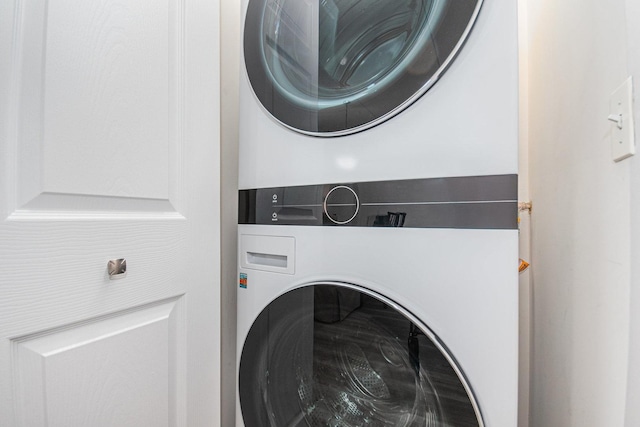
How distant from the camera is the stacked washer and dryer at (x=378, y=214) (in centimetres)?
53

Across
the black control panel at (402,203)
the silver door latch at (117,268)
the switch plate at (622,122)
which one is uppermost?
the switch plate at (622,122)

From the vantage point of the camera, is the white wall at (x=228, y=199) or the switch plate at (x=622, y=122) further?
the white wall at (x=228, y=199)

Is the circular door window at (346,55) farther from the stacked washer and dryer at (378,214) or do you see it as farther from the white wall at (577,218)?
the white wall at (577,218)

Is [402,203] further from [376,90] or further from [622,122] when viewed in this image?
[622,122]

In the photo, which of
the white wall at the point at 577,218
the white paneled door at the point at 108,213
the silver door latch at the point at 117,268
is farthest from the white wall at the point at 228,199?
the white wall at the point at 577,218

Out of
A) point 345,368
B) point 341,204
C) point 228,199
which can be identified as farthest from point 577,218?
point 228,199

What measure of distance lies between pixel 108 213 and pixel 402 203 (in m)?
0.61

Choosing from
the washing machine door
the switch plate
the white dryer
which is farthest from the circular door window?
the washing machine door

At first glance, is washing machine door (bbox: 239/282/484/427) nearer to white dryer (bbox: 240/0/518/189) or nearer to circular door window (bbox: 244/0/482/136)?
white dryer (bbox: 240/0/518/189)

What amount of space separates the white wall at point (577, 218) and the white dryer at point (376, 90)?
17cm

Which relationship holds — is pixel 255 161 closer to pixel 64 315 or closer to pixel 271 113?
pixel 271 113

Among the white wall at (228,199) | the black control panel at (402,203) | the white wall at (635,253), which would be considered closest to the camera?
the white wall at (635,253)

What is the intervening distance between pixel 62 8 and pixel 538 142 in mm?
1191

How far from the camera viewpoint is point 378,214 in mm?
625
